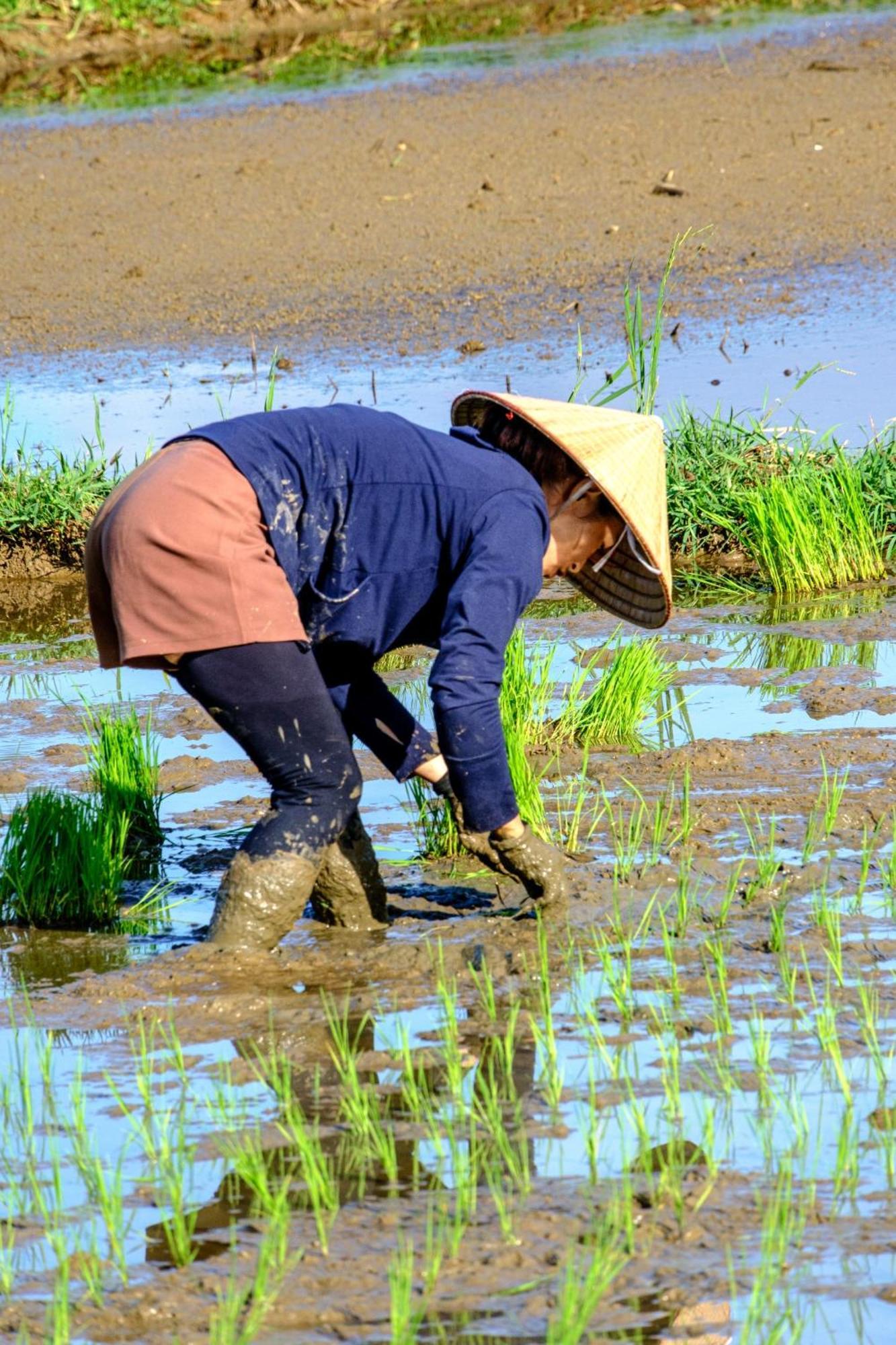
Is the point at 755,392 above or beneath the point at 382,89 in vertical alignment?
beneath

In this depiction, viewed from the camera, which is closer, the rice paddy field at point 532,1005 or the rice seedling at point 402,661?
the rice paddy field at point 532,1005

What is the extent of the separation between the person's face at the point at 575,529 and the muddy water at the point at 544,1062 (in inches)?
26.3

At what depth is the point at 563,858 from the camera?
3918mm

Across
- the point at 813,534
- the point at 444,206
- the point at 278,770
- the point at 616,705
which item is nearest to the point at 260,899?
the point at 278,770

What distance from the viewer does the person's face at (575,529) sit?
3.51 meters

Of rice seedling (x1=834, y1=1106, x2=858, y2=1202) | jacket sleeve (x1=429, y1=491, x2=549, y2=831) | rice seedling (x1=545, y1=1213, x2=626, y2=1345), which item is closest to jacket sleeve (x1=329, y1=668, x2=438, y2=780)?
jacket sleeve (x1=429, y1=491, x2=549, y2=831)

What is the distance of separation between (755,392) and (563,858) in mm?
4115

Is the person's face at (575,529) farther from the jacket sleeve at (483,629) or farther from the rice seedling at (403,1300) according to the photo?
the rice seedling at (403,1300)

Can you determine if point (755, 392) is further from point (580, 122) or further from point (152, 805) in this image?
point (580, 122)

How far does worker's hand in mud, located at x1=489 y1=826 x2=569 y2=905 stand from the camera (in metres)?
3.67

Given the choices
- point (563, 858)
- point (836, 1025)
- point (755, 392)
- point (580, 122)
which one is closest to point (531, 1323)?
point (836, 1025)

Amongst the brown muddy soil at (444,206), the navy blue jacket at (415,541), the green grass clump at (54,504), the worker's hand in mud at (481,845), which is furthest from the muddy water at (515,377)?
the navy blue jacket at (415,541)

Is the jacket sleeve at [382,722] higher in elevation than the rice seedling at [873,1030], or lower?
higher

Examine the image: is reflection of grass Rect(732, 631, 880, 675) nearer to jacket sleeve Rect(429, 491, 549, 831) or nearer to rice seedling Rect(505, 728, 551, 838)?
rice seedling Rect(505, 728, 551, 838)
